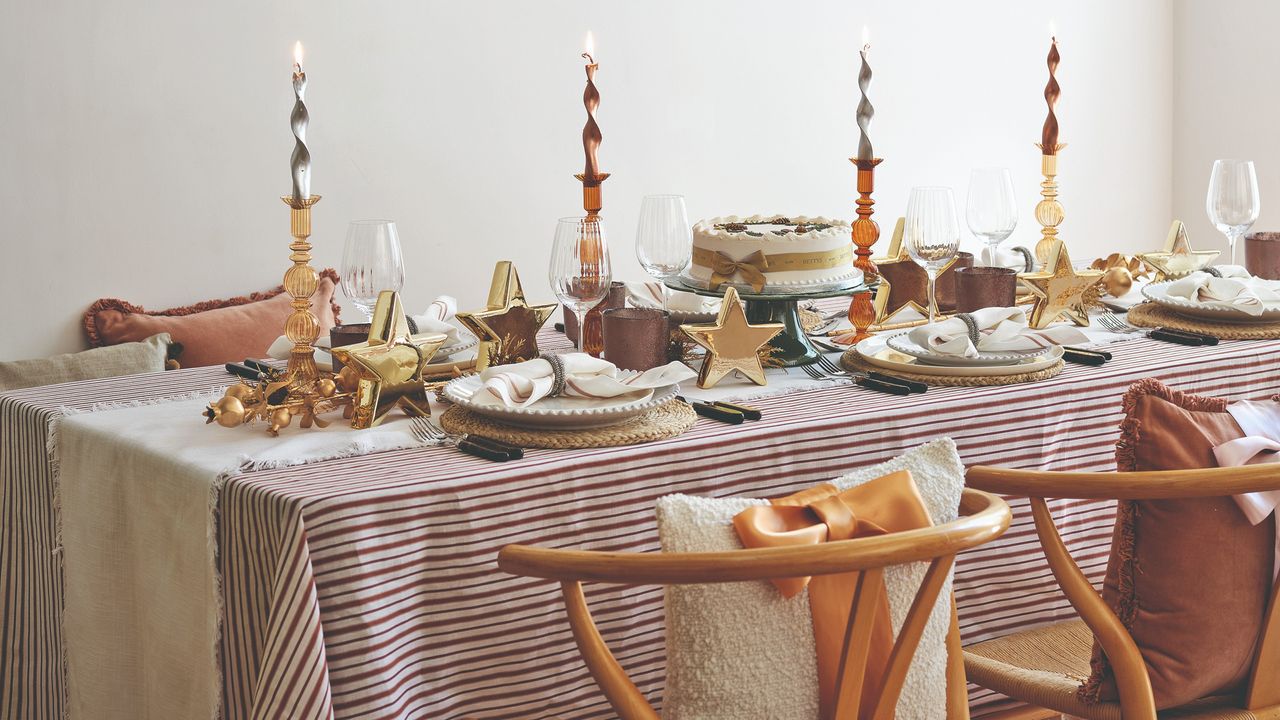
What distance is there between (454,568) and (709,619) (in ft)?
1.00

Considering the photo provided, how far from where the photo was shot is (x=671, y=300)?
184 centimetres

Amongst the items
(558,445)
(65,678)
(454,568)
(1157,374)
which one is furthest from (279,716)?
(1157,374)

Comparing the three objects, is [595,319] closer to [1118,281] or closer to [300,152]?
[300,152]

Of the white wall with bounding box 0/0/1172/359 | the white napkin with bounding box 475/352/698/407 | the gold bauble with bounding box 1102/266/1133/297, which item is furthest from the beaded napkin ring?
the white wall with bounding box 0/0/1172/359

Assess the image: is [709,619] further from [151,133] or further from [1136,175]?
[1136,175]

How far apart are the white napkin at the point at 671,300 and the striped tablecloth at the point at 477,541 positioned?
1.13ft

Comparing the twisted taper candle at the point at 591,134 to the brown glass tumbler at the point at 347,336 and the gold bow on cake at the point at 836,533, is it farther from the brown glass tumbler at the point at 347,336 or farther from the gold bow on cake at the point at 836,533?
the gold bow on cake at the point at 836,533

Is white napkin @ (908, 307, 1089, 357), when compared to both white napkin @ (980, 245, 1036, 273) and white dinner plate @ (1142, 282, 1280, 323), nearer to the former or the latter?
white dinner plate @ (1142, 282, 1280, 323)

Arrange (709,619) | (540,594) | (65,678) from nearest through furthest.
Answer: (709,619), (540,594), (65,678)

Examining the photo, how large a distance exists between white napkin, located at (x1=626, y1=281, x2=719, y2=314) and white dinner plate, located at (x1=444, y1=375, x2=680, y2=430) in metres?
0.43

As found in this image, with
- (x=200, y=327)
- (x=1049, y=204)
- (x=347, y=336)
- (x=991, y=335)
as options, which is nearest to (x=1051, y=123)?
(x=1049, y=204)

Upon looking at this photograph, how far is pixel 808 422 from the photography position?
4.46 feet

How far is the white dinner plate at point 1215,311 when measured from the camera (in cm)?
179

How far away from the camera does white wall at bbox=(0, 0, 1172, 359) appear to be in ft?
8.73
